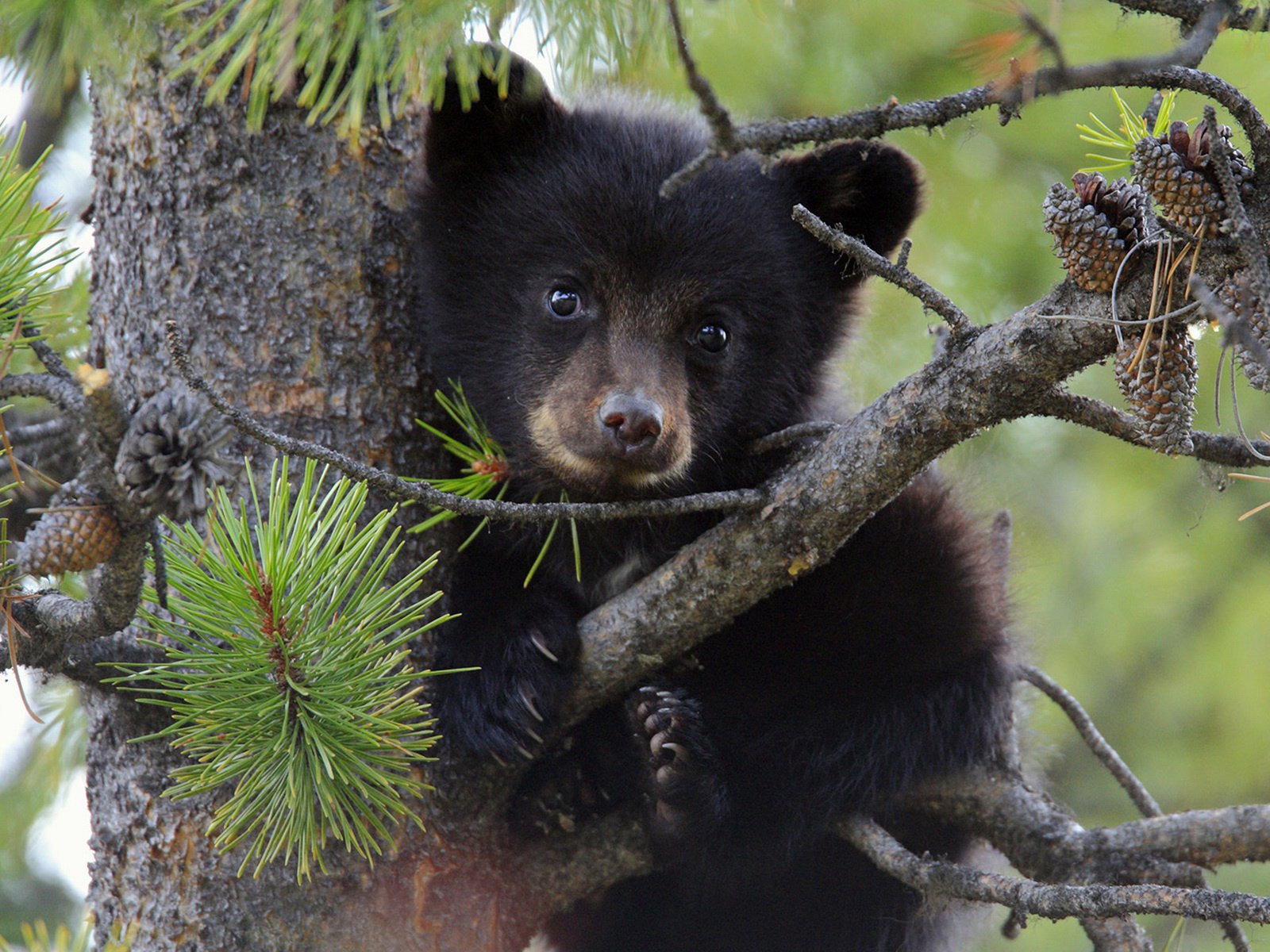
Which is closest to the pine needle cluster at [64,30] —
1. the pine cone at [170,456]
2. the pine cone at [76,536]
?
the pine cone at [170,456]

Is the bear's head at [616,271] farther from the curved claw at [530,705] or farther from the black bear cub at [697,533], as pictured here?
the curved claw at [530,705]

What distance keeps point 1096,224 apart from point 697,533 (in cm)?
169

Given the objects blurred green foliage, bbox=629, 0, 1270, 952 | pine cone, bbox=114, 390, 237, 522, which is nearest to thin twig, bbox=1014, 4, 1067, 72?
pine cone, bbox=114, 390, 237, 522

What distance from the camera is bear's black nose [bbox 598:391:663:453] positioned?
2549mm

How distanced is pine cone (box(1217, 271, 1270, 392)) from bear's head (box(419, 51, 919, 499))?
1377 mm

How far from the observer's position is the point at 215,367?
8.47ft

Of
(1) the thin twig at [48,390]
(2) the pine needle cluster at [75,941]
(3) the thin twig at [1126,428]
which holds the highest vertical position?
(3) the thin twig at [1126,428]

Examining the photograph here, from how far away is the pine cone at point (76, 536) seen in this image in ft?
5.57

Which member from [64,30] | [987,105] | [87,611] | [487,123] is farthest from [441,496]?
[487,123]

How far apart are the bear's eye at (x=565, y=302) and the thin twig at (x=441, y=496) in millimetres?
874

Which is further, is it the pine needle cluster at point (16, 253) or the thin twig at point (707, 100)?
the pine needle cluster at point (16, 253)

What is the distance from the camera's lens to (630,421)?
2.54 m

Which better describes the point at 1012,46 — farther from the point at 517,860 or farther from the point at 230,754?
the point at 517,860

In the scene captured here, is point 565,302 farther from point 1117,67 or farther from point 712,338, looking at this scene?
point 1117,67
